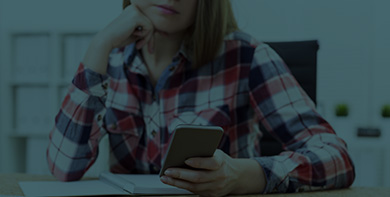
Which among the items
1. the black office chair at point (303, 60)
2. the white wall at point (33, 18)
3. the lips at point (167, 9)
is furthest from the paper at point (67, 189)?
the white wall at point (33, 18)

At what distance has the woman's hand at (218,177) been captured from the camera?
71cm

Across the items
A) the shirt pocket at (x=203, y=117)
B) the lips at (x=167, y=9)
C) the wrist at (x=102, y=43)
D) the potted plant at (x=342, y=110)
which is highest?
the lips at (x=167, y=9)

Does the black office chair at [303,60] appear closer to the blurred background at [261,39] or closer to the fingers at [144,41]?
the fingers at [144,41]

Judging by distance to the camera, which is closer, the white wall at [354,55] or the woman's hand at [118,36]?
the woman's hand at [118,36]

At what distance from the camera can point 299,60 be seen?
133 cm

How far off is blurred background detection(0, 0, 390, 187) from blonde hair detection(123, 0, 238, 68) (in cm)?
143

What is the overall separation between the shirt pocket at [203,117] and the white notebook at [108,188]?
0.23 m

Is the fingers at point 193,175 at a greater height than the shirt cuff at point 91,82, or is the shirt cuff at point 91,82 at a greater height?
the shirt cuff at point 91,82

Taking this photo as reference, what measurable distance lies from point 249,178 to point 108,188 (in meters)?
0.26

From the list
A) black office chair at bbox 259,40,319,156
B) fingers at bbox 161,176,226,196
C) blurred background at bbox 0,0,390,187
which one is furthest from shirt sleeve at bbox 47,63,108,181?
blurred background at bbox 0,0,390,187

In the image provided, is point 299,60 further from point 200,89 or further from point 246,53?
point 200,89

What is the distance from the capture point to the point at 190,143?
Answer: 2.19 ft

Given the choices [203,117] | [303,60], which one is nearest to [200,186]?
[203,117]

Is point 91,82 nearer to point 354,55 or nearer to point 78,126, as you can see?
point 78,126
